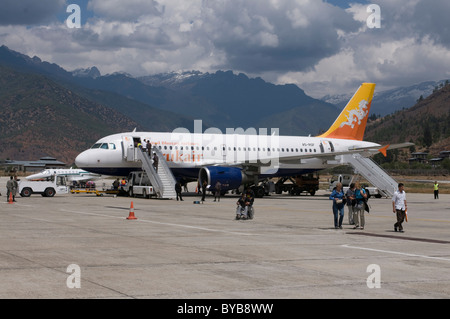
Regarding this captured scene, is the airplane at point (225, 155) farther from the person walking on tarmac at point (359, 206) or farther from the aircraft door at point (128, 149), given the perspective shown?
the person walking on tarmac at point (359, 206)

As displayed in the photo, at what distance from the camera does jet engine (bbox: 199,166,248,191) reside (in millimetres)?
43281

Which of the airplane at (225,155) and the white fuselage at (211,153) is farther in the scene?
the white fuselage at (211,153)

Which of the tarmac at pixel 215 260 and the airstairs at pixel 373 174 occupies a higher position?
the airstairs at pixel 373 174

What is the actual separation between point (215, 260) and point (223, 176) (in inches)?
1152

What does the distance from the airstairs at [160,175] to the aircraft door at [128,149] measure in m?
0.42

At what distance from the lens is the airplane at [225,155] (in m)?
44.7

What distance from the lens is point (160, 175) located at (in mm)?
44062

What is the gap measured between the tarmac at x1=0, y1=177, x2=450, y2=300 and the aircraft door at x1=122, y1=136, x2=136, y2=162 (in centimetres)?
1921

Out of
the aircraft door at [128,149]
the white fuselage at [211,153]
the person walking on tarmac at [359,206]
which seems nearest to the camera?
the person walking on tarmac at [359,206]

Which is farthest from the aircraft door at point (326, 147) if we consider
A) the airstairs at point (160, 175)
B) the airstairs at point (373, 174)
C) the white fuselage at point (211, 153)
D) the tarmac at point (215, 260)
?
the tarmac at point (215, 260)

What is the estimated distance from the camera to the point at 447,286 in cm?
1171

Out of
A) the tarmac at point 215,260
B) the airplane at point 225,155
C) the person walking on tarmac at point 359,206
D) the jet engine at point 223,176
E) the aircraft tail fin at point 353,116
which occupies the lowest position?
the tarmac at point 215,260

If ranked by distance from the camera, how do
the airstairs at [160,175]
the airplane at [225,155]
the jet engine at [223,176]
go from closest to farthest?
the airstairs at [160,175] < the jet engine at [223,176] < the airplane at [225,155]

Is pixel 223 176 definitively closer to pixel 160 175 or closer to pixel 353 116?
pixel 160 175
